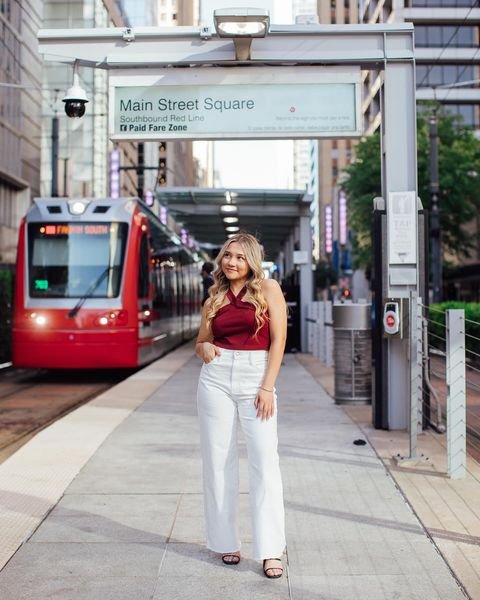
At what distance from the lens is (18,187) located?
4469 cm

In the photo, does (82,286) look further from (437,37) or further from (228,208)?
(437,37)

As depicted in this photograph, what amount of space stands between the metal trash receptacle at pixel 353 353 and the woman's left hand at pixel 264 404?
6.95m

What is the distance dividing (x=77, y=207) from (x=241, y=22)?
797 cm

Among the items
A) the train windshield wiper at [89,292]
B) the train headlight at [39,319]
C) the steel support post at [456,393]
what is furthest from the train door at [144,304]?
the steel support post at [456,393]

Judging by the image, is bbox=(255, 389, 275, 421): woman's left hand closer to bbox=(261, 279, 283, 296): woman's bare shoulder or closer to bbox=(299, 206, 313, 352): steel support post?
bbox=(261, 279, 283, 296): woman's bare shoulder

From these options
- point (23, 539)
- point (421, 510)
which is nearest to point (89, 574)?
point (23, 539)

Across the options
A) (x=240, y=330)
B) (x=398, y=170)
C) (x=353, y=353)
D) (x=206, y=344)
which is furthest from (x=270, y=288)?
(x=353, y=353)

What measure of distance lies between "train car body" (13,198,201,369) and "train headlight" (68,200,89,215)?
0.06 ft

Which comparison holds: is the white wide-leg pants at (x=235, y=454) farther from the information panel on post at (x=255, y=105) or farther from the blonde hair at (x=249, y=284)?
the information panel on post at (x=255, y=105)

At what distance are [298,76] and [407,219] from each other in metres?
1.92

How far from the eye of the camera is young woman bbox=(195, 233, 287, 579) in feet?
14.6

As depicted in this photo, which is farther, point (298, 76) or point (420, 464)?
point (298, 76)

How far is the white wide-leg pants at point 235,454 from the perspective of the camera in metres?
4.45

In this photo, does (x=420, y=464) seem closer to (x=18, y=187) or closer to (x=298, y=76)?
(x=298, y=76)
